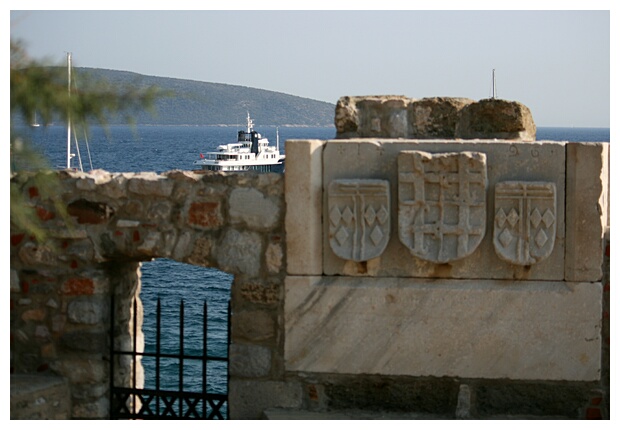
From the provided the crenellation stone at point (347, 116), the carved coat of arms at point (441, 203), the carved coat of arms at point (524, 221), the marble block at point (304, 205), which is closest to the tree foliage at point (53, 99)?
the marble block at point (304, 205)

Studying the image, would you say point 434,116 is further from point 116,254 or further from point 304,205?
point 116,254

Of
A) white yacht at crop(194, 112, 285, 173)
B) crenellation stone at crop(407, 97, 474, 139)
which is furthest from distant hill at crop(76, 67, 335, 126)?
crenellation stone at crop(407, 97, 474, 139)

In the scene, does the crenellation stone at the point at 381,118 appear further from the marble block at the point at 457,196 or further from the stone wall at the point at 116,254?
the stone wall at the point at 116,254

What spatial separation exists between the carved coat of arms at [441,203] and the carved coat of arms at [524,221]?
9 cm

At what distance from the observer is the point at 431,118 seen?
5.75 meters

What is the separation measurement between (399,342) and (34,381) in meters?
2.14

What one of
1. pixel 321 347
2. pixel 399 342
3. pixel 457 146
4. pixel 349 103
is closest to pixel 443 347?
pixel 399 342

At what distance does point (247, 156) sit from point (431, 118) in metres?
44.8

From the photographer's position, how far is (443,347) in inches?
205

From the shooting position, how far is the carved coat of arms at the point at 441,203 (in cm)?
501

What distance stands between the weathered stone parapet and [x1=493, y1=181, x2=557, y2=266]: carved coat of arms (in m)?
0.61

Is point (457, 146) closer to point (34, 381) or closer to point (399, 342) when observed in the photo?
point (399, 342)

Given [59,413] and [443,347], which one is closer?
[443,347]

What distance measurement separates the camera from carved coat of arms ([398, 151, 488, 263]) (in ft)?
16.4
